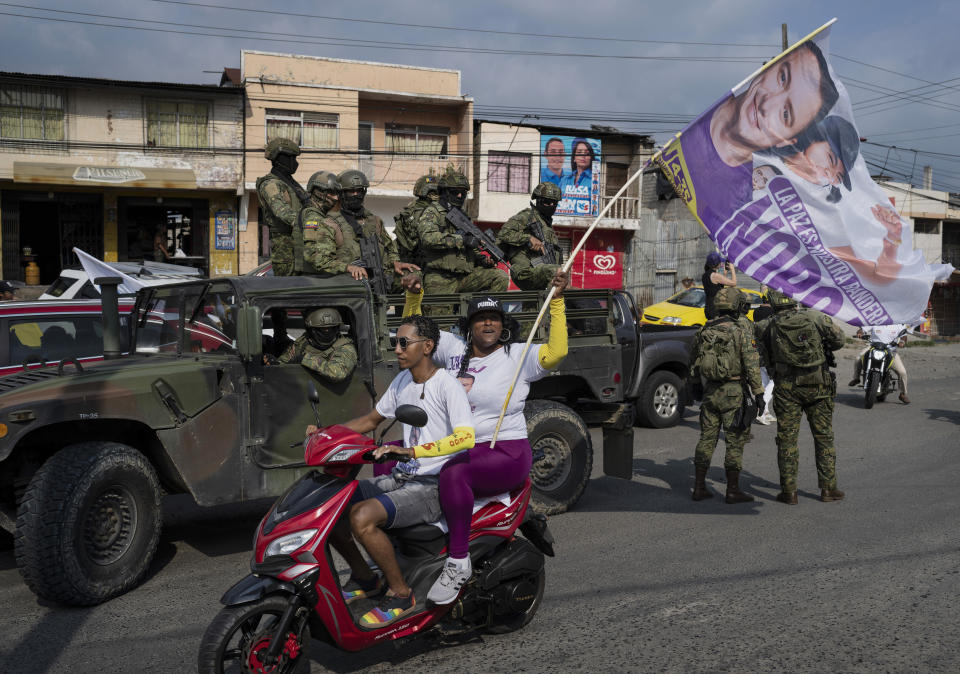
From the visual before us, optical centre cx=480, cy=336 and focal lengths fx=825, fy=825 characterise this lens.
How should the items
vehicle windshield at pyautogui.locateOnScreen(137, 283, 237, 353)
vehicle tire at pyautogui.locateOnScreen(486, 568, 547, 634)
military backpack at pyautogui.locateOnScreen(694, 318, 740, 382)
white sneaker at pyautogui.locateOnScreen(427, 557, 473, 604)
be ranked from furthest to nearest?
military backpack at pyautogui.locateOnScreen(694, 318, 740, 382)
vehicle windshield at pyautogui.locateOnScreen(137, 283, 237, 353)
vehicle tire at pyautogui.locateOnScreen(486, 568, 547, 634)
white sneaker at pyautogui.locateOnScreen(427, 557, 473, 604)

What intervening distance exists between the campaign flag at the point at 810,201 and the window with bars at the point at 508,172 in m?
26.6

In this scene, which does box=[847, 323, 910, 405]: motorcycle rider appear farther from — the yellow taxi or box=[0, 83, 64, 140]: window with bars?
box=[0, 83, 64, 140]: window with bars

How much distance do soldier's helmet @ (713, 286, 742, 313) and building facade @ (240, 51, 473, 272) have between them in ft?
67.1

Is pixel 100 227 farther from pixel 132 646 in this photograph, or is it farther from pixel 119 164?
pixel 132 646

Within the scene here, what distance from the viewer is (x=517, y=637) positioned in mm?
4547

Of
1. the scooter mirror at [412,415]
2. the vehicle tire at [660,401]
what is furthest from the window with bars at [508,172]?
the scooter mirror at [412,415]

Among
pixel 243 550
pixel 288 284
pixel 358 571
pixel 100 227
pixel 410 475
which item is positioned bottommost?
pixel 243 550

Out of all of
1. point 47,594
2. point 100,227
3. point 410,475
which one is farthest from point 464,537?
point 100,227

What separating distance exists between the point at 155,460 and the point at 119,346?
1195 millimetres

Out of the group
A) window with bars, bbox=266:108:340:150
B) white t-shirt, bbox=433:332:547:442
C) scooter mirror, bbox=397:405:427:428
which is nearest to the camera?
scooter mirror, bbox=397:405:427:428

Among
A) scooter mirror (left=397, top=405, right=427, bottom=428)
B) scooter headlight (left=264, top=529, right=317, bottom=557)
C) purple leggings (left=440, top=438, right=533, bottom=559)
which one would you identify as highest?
scooter mirror (left=397, top=405, right=427, bottom=428)

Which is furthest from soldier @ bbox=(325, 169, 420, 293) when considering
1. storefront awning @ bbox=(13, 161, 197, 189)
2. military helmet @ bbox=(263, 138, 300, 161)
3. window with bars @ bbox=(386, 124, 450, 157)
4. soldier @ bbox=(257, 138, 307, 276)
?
window with bars @ bbox=(386, 124, 450, 157)

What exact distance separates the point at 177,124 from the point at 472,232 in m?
21.1

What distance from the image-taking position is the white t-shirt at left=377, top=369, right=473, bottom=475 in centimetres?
422
